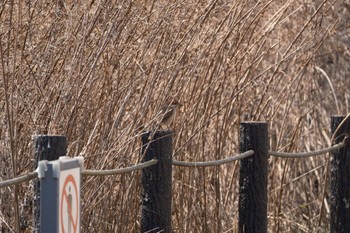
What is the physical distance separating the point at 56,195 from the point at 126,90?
203cm

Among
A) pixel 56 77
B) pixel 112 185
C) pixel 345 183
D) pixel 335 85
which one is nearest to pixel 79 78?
pixel 56 77

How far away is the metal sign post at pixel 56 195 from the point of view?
302cm

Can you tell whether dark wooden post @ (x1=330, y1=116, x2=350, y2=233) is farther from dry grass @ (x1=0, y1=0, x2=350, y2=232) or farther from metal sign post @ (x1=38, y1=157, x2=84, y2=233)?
metal sign post @ (x1=38, y1=157, x2=84, y2=233)

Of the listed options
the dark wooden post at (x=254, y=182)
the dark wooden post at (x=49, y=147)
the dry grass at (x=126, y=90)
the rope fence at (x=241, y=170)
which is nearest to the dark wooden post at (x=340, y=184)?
the rope fence at (x=241, y=170)

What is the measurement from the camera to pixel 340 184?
6.14 meters

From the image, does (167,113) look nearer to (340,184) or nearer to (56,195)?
(340,184)

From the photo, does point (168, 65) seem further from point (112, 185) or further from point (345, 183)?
point (345, 183)

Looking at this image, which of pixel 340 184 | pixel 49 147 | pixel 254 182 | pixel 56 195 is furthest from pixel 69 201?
pixel 340 184

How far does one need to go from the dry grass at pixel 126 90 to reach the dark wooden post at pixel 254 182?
1.01 ft

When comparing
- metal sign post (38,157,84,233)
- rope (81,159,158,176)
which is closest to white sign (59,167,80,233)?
metal sign post (38,157,84,233)

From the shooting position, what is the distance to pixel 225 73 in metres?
5.61

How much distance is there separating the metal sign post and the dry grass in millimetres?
1210

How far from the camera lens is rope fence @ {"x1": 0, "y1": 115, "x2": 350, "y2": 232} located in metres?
3.81

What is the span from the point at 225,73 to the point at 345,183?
106cm
